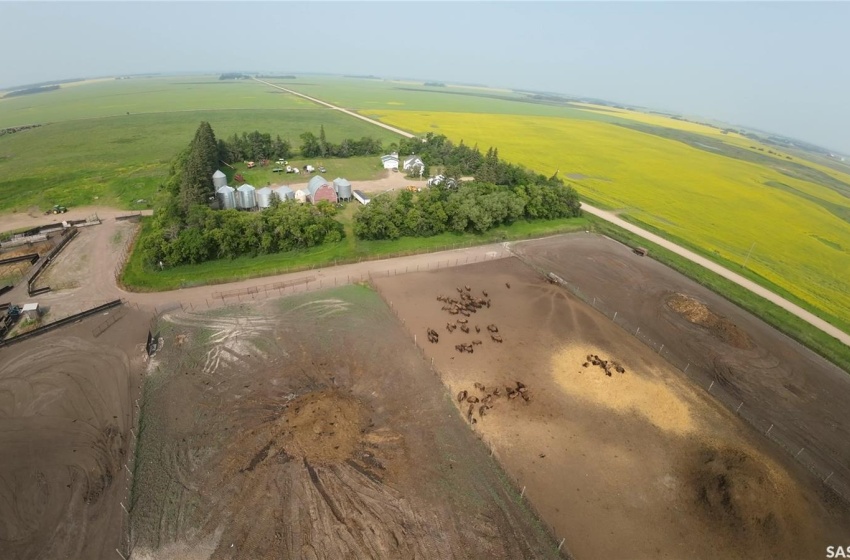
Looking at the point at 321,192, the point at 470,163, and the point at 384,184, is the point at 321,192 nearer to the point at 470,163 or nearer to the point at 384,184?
the point at 384,184

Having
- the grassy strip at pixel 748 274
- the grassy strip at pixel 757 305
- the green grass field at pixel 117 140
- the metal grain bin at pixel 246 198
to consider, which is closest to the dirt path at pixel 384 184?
the green grass field at pixel 117 140

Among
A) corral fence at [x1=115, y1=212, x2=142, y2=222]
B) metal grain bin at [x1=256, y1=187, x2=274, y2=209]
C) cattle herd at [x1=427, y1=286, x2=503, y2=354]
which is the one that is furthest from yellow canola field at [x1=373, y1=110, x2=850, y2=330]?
corral fence at [x1=115, y1=212, x2=142, y2=222]

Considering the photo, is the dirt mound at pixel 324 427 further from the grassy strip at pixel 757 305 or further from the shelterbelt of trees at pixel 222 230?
the grassy strip at pixel 757 305

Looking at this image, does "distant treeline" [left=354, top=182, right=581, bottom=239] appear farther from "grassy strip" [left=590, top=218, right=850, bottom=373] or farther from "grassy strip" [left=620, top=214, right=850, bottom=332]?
"grassy strip" [left=620, top=214, right=850, bottom=332]

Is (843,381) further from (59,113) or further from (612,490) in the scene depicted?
(59,113)

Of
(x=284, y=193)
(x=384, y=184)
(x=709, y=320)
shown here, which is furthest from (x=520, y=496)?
(x=384, y=184)
